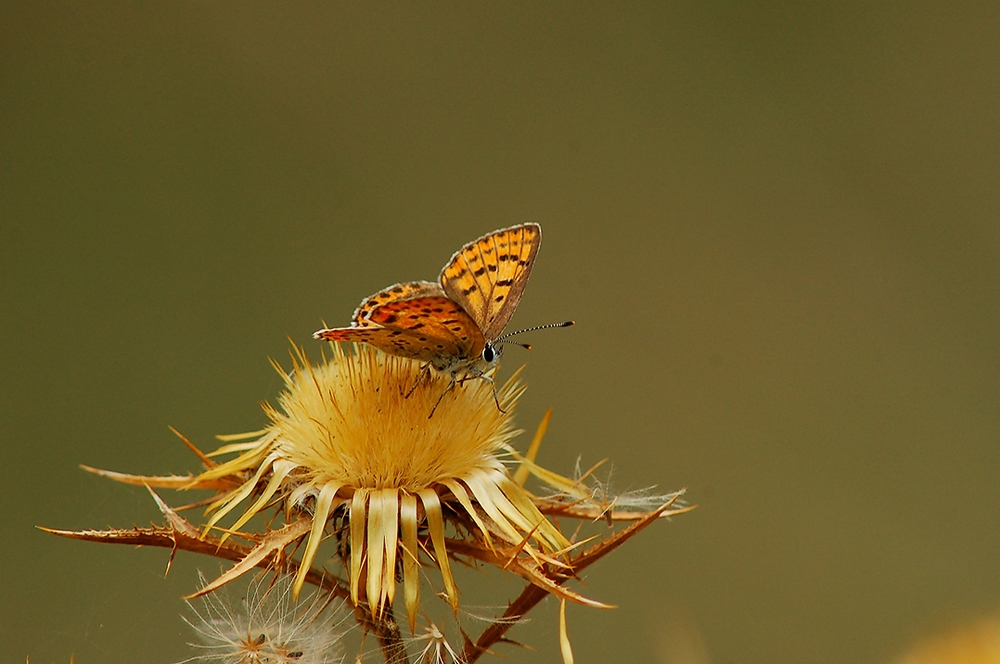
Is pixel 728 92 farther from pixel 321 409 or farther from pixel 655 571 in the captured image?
pixel 321 409

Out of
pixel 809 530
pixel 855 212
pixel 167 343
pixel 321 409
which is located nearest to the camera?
pixel 321 409

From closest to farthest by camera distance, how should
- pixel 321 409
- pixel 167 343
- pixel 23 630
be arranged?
1. pixel 321 409
2. pixel 23 630
3. pixel 167 343

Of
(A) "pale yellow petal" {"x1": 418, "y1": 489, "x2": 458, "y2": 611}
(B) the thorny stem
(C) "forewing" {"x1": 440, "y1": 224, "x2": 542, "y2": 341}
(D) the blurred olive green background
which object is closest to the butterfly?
(C) "forewing" {"x1": 440, "y1": 224, "x2": 542, "y2": 341}

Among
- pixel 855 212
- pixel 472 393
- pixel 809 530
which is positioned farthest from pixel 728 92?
pixel 472 393

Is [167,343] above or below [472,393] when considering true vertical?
above

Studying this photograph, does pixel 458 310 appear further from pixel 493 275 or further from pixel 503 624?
pixel 503 624

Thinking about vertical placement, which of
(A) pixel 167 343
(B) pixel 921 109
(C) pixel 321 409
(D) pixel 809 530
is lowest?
(D) pixel 809 530

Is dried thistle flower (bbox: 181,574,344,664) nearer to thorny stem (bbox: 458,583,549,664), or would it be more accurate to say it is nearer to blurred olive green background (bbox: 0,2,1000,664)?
thorny stem (bbox: 458,583,549,664)
